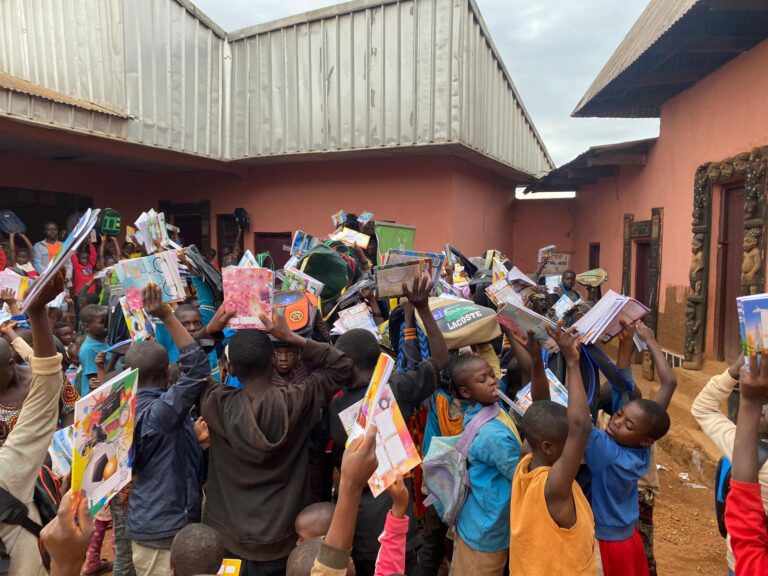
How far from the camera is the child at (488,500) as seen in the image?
7.02 feet

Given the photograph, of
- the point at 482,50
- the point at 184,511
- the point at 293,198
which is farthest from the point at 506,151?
the point at 184,511

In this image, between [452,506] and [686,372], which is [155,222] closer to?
[452,506]

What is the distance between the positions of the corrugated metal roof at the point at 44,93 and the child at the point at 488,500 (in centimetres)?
740

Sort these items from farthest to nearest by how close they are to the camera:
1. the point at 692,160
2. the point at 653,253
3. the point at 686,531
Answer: the point at 653,253
the point at 692,160
the point at 686,531

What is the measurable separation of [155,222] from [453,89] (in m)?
5.05

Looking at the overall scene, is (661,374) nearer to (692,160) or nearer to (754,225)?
(754,225)

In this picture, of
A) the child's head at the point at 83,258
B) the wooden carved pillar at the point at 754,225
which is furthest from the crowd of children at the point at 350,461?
the child's head at the point at 83,258

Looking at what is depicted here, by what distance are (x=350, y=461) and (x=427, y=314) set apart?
1.24 metres

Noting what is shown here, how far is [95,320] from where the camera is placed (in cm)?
381

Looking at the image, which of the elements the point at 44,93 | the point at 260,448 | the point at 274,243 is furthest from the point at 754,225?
the point at 44,93

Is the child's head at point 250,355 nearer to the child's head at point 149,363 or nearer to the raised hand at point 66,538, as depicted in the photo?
the child's head at point 149,363

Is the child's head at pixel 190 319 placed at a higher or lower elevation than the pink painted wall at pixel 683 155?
lower

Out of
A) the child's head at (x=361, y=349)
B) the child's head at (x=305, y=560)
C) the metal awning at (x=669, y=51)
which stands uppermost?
the metal awning at (x=669, y=51)

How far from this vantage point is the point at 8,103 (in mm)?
6688
